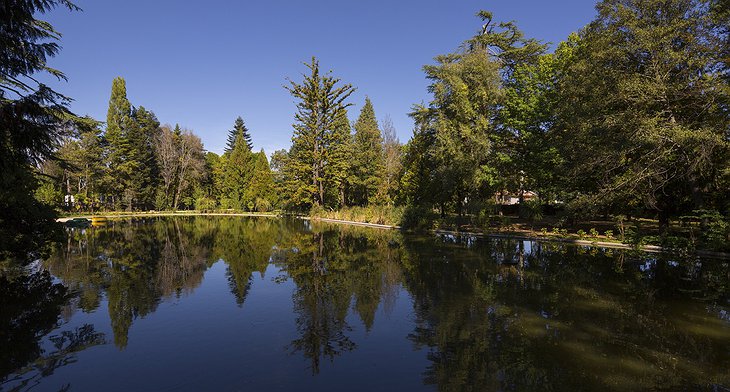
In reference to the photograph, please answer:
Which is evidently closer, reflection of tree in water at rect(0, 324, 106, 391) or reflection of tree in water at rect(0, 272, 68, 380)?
reflection of tree in water at rect(0, 324, 106, 391)

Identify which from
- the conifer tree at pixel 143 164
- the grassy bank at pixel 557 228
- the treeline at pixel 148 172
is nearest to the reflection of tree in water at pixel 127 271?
the grassy bank at pixel 557 228

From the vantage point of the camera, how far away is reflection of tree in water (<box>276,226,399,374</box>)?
6.65 meters

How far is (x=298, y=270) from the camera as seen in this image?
13.0 meters

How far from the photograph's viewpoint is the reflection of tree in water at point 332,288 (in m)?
6.65

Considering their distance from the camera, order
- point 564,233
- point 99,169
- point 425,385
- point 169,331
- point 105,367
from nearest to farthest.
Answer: point 425,385 → point 105,367 → point 169,331 → point 564,233 → point 99,169

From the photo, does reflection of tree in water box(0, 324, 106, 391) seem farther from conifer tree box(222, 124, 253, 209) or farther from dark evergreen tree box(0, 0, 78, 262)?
conifer tree box(222, 124, 253, 209)

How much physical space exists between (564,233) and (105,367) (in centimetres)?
2167

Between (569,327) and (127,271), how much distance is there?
13.2m

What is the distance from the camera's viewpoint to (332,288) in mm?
10258

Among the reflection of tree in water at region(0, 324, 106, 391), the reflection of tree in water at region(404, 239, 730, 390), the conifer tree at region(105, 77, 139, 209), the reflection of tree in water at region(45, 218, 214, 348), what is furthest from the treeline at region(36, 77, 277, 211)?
the reflection of tree in water at region(404, 239, 730, 390)

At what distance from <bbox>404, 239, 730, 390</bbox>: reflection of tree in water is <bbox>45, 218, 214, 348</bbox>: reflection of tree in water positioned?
610 centimetres

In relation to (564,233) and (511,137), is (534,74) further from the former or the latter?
(564,233)

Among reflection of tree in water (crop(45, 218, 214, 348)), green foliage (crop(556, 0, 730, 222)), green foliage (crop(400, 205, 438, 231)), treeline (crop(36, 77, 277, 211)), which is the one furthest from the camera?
treeline (crop(36, 77, 277, 211))

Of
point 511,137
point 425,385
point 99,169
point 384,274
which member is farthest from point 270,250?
point 99,169
